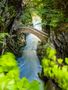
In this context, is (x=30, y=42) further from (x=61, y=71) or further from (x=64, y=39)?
(x=61, y=71)

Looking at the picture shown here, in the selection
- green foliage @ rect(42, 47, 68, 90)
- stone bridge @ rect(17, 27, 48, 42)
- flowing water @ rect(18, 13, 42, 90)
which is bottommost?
flowing water @ rect(18, 13, 42, 90)

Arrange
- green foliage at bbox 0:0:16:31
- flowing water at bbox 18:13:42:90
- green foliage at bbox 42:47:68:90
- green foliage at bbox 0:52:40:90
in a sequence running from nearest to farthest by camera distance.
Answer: green foliage at bbox 0:52:40:90, green foliage at bbox 42:47:68:90, green foliage at bbox 0:0:16:31, flowing water at bbox 18:13:42:90

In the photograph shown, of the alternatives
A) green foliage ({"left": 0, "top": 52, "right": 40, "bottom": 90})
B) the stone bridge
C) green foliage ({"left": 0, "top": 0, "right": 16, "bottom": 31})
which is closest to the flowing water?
the stone bridge

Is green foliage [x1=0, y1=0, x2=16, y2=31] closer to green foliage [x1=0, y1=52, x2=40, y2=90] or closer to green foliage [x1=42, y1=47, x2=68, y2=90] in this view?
green foliage [x1=42, y1=47, x2=68, y2=90]

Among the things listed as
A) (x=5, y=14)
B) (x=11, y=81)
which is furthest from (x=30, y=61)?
(x=11, y=81)

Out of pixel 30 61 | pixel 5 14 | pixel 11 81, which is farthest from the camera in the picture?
pixel 30 61

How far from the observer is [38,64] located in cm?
208

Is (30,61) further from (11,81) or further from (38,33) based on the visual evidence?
(11,81)

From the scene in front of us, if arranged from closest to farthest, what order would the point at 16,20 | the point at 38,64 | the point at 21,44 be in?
the point at 16,20 → the point at 38,64 → the point at 21,44

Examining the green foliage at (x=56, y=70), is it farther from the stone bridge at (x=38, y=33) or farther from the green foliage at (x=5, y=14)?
the green foliage at (x=5, y=14)

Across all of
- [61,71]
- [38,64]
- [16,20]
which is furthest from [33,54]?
[61,71]

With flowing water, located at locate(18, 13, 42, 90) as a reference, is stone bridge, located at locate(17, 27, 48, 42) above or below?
above

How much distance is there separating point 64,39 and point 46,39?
0.52 ft

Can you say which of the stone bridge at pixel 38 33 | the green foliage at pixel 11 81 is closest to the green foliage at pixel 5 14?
the stone bridge at pixel 38 33
